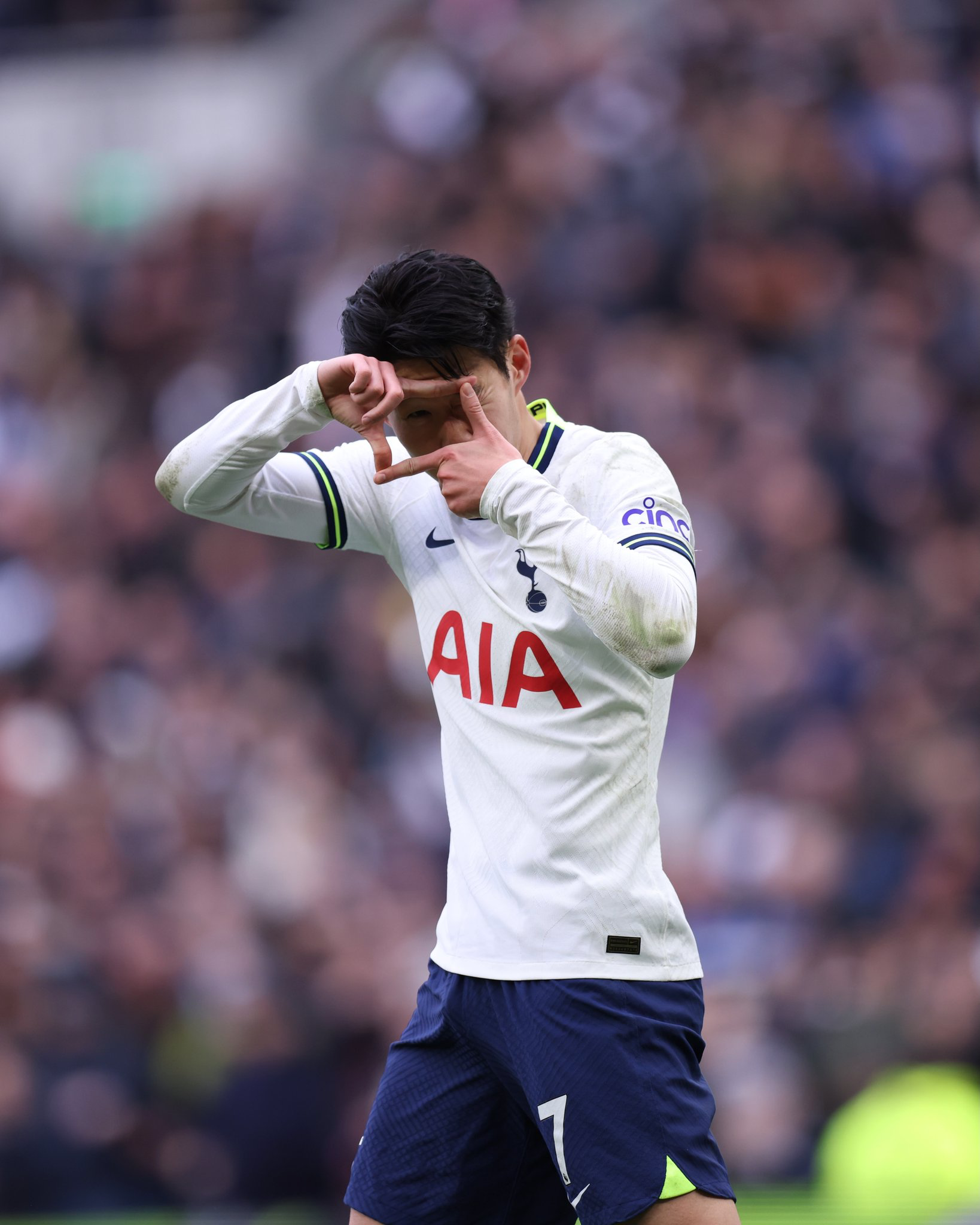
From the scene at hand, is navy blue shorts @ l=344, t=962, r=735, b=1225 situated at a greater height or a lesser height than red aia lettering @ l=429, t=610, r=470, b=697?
lesser

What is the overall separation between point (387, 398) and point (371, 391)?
0.04 metres

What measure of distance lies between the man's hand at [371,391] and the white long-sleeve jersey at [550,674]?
0.18 ft

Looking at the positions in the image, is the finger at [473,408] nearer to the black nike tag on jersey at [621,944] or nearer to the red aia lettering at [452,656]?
the red aia lettering at [452,656]

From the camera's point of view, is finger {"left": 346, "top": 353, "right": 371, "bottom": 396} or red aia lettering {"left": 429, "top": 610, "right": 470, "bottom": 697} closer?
finger {"left": 346, "top": 353, "right": 371, "bottom": 396}

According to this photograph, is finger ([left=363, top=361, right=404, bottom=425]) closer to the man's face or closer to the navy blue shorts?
the man's face

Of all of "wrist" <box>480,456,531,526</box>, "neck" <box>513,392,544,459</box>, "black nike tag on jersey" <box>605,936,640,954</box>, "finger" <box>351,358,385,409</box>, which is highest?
"finger" <box>351,358,385,409</box>

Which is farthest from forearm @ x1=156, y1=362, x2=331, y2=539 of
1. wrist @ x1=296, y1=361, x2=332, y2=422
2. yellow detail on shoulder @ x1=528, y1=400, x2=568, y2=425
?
yellow detail on shoulder @ x1=528, y1=400, x2=568, y2=425

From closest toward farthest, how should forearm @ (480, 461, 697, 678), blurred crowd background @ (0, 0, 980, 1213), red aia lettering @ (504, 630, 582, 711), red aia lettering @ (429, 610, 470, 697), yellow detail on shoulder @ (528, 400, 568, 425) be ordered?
1. forearm @ (480, 461, 697, 678)
2. red aia lettering @ (504, 630, 582, 711)
3. red aia lettering @ (429, 610, 470, 697)
4. yellow detail on shoulder @ (528, 400, 568, 425)
5. blurred crowd background @ (0, 0, 980, 1213)

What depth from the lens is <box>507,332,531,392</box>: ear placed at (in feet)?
9.36

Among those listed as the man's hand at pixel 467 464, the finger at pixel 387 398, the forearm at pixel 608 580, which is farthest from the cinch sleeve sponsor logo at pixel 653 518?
the finger at pixel 387 398

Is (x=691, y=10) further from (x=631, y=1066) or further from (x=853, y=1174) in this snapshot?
(x=631, y=1066)

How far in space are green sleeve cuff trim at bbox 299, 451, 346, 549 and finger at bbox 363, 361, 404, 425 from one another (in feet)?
1.19

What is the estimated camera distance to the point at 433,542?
2.96 metres

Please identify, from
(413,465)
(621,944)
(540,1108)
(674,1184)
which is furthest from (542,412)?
(674,1184)
